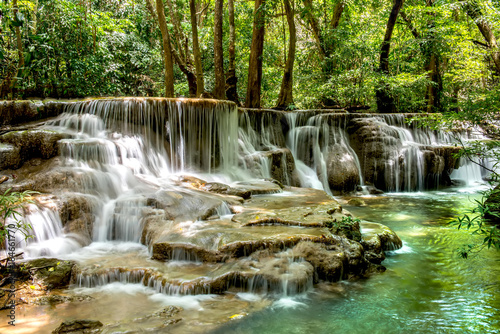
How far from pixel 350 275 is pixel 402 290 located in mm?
691

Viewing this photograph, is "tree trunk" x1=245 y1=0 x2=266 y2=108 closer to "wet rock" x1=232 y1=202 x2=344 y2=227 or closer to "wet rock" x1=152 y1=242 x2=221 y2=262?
"wet rock" x1=232 y1=202 x2=344 y2=227

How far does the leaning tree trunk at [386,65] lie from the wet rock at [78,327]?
1430 cm

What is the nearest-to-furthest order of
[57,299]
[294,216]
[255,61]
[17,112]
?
[57,299] → [294,216] → [17,112] → [255,61]

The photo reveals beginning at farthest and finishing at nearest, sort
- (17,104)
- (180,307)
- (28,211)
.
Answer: (17,104)
(28,211)
(180,307)

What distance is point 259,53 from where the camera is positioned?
45.8 feet

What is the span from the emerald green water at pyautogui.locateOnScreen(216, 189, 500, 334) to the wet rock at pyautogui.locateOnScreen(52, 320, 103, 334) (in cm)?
132

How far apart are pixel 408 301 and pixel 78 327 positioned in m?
3.81

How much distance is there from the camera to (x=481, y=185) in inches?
531

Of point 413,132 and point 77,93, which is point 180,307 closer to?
point 77,93

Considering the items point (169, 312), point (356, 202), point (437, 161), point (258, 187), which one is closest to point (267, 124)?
point (356, 202)

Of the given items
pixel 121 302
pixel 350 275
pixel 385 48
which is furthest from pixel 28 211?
pixel 385 48

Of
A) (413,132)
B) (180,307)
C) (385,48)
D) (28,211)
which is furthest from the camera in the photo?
(385,48)

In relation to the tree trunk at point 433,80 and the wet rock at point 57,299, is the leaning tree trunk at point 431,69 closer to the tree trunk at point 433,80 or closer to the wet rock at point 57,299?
the tree trunk at point 433,80

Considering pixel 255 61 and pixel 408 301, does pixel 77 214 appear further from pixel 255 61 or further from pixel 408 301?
pixel 255 61
